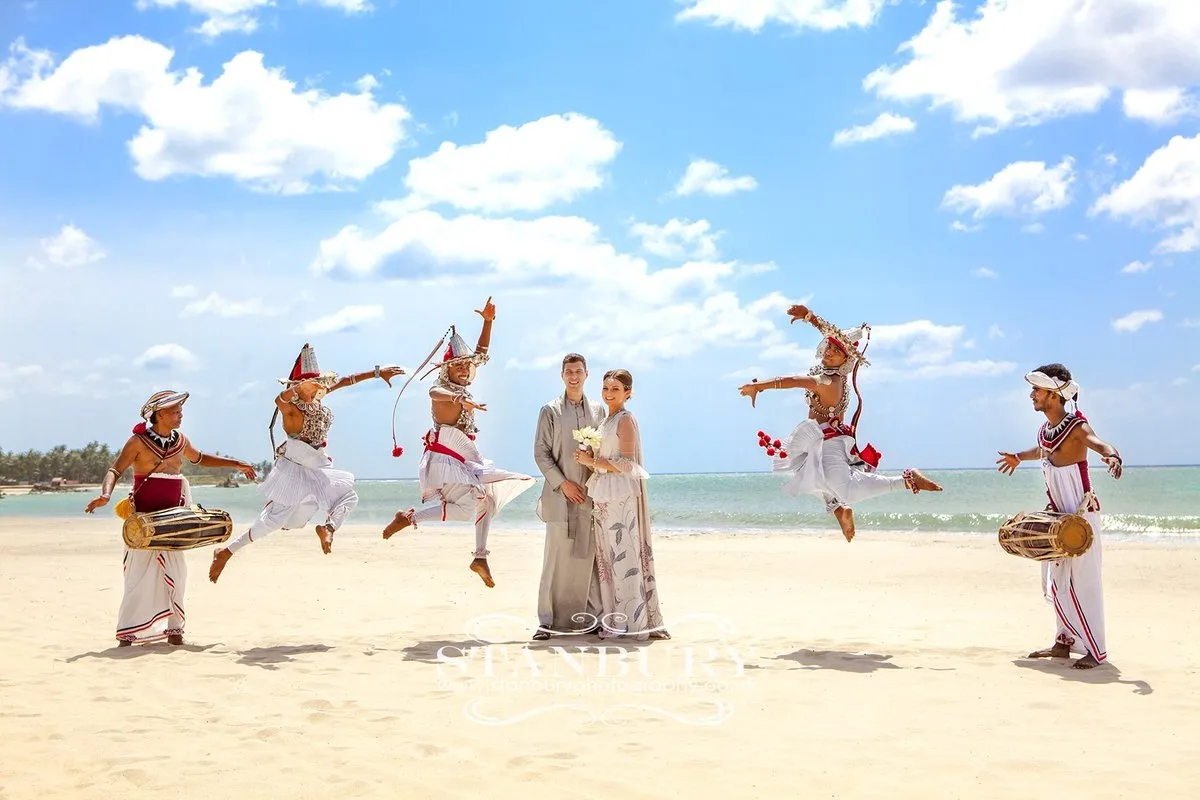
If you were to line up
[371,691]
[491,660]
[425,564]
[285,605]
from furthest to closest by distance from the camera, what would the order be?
[425,564] → [285,605] → [491,660] → [371,691]

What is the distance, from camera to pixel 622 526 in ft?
25.5

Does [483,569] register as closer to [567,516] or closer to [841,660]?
[567,516]

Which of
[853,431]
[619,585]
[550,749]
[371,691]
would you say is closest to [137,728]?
[371,691]

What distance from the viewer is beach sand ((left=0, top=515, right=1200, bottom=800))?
443 cm

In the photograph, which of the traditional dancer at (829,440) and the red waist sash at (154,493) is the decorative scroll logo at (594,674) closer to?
the traditional dancer at (829,440)

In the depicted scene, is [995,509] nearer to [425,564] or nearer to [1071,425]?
[425,564]

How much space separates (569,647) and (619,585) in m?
0.63

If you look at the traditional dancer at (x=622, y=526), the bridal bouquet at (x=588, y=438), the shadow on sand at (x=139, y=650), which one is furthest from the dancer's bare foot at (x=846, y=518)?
the shadow on sand at (x=139, y=650)

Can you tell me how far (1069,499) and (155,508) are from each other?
21.8 feet

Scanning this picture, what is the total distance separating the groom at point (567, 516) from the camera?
7895mm

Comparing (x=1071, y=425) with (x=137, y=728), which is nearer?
(x=137, y=728)

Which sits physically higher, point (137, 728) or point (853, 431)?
point (853, 431)

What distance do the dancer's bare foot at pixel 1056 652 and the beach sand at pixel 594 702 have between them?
0.25 metres

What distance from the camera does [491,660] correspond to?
707 centimetres
